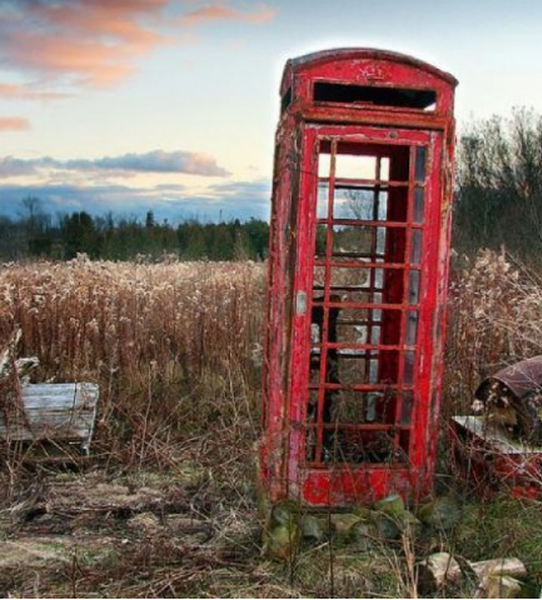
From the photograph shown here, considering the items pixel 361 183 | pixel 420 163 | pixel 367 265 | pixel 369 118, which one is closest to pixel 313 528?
pixel 367 265

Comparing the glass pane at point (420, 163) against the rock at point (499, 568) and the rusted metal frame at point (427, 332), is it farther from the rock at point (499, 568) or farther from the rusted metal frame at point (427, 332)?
the rock at point (499, 568)

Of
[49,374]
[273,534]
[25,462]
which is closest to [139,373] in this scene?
[49,374]

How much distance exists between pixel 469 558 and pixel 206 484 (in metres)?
1.96

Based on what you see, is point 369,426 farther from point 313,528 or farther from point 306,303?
point 306,303

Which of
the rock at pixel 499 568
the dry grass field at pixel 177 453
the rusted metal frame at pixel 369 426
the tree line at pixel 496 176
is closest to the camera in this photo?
the rock at pixel 499 568

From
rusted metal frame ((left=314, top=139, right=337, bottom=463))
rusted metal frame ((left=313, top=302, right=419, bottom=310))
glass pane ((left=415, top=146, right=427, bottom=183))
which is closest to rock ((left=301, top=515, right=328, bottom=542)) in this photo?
rusted metal frame ((left=314, top=139, right=337, bottom=463))

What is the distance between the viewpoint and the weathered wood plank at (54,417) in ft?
18.8

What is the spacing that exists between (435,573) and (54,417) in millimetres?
3329

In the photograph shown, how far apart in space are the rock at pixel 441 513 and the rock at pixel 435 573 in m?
0.54

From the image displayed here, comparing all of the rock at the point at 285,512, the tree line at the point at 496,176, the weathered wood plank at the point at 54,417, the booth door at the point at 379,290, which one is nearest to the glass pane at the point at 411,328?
the booth door at the point at 379,290

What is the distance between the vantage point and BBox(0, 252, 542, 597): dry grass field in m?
3.95

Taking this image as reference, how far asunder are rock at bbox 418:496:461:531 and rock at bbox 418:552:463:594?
21.3 inches

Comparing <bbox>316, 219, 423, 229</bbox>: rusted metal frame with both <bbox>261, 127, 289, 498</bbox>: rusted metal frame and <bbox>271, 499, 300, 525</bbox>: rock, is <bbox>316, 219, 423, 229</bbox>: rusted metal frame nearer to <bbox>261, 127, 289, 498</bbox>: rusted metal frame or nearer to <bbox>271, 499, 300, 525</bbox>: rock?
<bbox>261, 127, 289, 498</bbox>: rusted metal frame

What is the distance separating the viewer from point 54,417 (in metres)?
5.88
